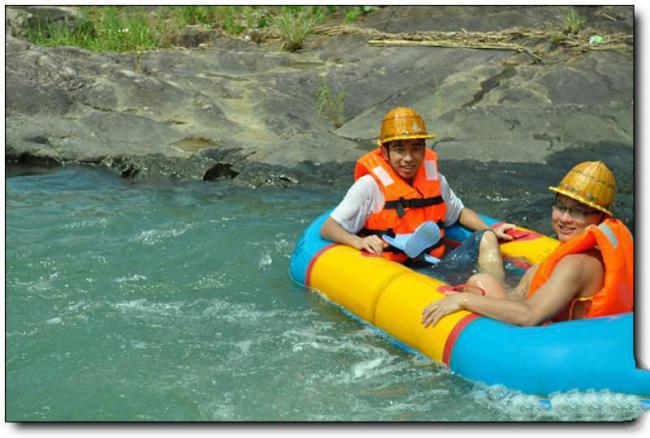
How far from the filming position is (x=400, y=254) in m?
5.58

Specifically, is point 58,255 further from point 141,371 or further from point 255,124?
point 255,124

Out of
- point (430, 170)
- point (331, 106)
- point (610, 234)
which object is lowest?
point (331, 106)

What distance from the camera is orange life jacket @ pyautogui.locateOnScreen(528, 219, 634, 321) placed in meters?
3.96

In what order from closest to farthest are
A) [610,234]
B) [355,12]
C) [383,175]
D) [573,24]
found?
[610,234] → [383,175] → [573,24] → [355,12]

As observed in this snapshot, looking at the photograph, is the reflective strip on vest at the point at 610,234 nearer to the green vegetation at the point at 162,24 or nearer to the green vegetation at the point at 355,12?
the green vegetation at the point at 162,24

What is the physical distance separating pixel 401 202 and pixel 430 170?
0.30m

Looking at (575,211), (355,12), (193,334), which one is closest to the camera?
(575,211)

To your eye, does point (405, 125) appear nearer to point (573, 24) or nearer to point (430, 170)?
point (430, 170)

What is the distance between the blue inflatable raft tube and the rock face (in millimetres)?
3016

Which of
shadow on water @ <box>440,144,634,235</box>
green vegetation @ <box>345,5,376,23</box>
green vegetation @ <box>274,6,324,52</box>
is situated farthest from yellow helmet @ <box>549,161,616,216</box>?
green vegetation @ <box>345,5,376,23</box>

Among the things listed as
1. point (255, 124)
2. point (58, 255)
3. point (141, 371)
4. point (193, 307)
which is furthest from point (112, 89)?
point (141, 371)

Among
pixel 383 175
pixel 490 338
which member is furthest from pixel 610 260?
pixel 383 175

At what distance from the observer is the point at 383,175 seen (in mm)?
5594

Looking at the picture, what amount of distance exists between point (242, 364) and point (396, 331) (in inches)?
29.6
